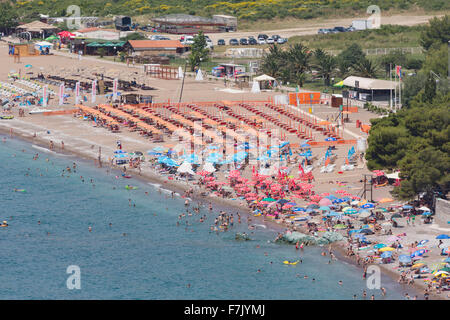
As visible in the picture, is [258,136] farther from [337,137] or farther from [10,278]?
[10,278]

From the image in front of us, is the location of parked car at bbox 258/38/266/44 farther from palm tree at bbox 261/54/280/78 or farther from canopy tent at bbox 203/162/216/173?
canopy tent at bbox 203/162/216/173

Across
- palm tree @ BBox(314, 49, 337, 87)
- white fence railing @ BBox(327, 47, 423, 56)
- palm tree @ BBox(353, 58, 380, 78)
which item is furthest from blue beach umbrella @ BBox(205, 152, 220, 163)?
white fence railing @ BBox(327, 47, 423, 56)

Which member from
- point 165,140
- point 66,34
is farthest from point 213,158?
point 66,34

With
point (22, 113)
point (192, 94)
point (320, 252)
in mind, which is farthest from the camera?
point (192, 94)

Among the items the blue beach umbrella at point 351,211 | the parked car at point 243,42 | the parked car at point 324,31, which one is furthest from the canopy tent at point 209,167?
the parked car at point 324,31

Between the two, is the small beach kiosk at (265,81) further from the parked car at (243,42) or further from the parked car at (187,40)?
the parked car at (243,42)
